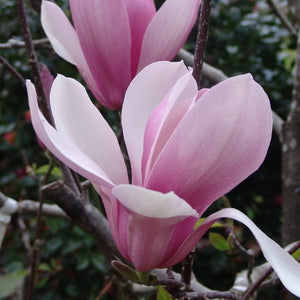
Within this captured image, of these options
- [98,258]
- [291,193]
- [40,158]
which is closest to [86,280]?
[98,258]

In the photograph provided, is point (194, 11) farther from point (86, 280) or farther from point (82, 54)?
point (86, 280)

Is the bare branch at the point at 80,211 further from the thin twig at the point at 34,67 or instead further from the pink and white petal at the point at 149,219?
the pink and white petal at the point at 149,219

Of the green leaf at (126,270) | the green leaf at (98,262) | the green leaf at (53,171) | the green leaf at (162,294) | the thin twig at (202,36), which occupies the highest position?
the thin twig at (202,36)

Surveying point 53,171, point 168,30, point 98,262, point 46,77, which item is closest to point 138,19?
point 168,30

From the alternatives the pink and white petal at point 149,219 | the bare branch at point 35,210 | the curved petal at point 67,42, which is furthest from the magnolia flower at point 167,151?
the bare branch at point 35,210

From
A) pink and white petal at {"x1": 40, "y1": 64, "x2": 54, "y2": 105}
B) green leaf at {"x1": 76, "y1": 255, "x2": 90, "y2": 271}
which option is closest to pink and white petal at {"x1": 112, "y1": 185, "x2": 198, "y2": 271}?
pink and white petal at {"x1": 40, "y1": 64, "x2": 54, "y2": 105}
